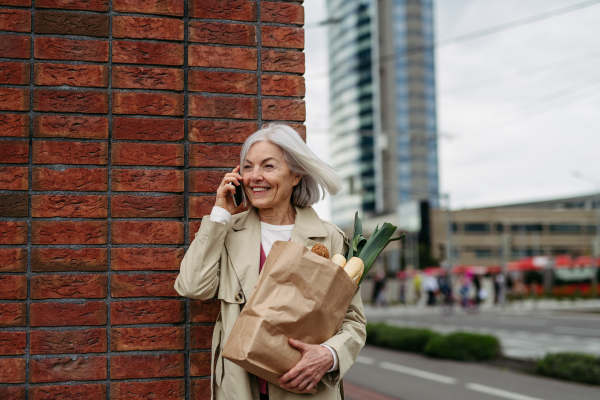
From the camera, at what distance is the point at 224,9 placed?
2.76 meters

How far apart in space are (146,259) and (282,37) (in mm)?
1212

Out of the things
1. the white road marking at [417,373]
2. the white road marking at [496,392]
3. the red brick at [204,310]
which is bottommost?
the white road marking at [417,373]

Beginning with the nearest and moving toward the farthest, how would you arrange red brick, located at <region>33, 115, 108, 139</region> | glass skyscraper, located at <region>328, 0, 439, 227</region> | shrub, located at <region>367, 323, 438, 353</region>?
red brick, located at <region>33, 115, 108, 139</region> → shrub, located at <region>367, 323, 438, 353</region> → glass skyscraper, located at <region>328, 0, 439, 227</region>

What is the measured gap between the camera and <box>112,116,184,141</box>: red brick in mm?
2592

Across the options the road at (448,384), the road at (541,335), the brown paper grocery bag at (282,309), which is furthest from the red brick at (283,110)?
the road at (541,335)

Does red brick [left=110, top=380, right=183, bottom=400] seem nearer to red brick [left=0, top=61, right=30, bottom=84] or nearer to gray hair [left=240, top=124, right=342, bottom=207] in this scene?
gray hair [left=240, top=124, right=342, bottom=207]

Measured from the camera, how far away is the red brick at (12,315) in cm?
244

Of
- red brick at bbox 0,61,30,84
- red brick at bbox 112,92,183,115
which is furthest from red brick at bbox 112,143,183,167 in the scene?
red brick at bbox 0,61,30,84

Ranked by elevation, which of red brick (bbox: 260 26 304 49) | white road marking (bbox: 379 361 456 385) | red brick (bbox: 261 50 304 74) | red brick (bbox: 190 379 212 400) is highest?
red brick (bbox: 260 26 304 49)

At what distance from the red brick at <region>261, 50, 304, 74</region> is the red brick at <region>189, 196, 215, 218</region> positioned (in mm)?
681

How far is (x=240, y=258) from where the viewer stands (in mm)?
2311

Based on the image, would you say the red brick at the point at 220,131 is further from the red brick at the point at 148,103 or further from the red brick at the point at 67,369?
the red brick at the point at 67,369

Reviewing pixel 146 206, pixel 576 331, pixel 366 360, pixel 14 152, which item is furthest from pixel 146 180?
pixel 576 331

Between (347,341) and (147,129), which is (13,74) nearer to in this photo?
(147,129)
